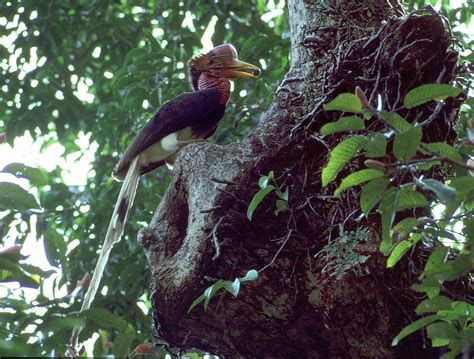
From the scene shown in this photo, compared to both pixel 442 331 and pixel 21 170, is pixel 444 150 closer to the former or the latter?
pixel 442 331

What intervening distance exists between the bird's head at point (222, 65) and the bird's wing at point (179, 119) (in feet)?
0.92

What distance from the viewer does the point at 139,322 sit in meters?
4.93

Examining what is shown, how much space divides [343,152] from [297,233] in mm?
754

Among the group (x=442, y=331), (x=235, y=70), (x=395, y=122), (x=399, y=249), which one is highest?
(x=235, y=70)

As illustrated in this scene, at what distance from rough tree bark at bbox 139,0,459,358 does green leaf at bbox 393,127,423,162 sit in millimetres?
644

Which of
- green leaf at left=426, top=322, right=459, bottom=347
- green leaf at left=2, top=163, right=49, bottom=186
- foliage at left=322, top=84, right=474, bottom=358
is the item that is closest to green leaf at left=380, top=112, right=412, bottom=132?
foliage at left=322, top=84, right=474, bottom=358

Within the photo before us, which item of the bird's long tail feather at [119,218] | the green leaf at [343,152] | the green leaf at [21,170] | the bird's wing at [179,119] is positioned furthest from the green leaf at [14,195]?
the bird's wing at [179,119]

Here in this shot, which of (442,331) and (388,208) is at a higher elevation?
(388,208)

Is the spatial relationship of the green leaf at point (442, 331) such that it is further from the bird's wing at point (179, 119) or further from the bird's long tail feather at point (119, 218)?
the bird's wing at point (179, 119)

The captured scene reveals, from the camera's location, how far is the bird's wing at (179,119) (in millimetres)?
4113

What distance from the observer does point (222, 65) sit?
4.69m

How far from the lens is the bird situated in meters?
4.09

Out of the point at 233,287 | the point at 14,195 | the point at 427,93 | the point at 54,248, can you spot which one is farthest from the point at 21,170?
the point at 427,93

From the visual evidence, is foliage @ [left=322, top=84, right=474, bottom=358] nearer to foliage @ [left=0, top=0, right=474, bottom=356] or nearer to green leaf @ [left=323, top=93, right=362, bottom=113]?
green leaf @ [left=323, top=93, right=362, bottom=113]
